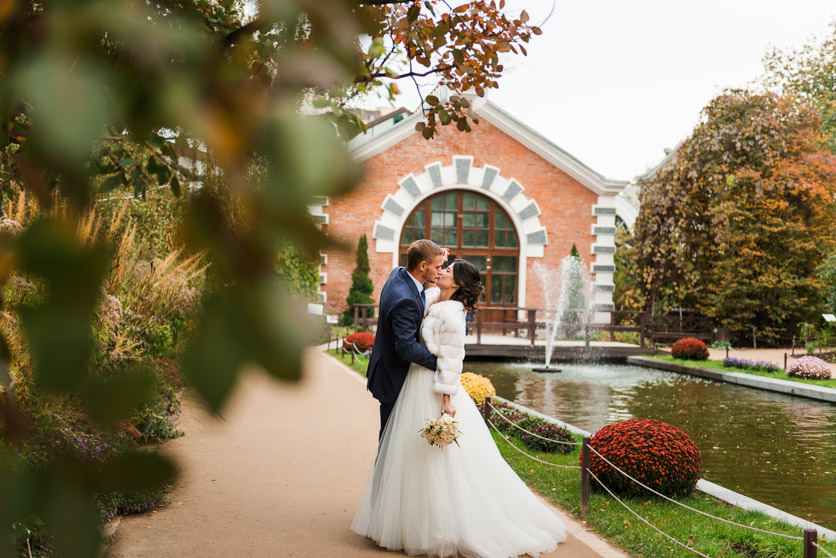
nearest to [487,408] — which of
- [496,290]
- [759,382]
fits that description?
[759,382]

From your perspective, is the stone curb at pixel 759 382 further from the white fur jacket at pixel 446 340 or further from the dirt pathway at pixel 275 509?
the white fur jacket at pixel 446 340

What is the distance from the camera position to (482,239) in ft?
72.0

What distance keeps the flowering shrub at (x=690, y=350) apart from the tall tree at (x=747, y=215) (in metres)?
4.77

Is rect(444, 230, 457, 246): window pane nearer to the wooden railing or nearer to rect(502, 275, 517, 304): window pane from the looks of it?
rect(502, 275, 517, 304): window pane

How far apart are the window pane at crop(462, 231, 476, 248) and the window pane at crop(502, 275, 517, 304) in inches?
53.6

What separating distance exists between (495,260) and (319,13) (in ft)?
70.9

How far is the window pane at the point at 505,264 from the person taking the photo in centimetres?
2198

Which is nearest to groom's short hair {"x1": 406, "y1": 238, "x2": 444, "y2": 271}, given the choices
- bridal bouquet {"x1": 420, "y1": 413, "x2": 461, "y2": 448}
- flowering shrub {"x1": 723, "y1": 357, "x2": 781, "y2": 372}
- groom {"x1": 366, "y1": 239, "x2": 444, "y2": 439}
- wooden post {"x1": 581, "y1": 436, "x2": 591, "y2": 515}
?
groom {"x1": 366, "y1": 239, "x2": 444, "y2": 439}

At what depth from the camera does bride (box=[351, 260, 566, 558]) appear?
13.9ft

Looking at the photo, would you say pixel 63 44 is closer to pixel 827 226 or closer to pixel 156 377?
pixel 156 377

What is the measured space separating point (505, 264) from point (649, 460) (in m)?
16.7

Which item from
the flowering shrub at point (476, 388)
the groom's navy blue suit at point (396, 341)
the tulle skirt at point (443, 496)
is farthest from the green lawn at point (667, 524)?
the flowering shrub at point (476, 388)

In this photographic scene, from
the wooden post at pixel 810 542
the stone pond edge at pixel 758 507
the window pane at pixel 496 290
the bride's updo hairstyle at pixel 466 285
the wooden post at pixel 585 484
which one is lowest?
the stone pond edge at pixel 758 507

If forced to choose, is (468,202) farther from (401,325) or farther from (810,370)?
(401,325)
